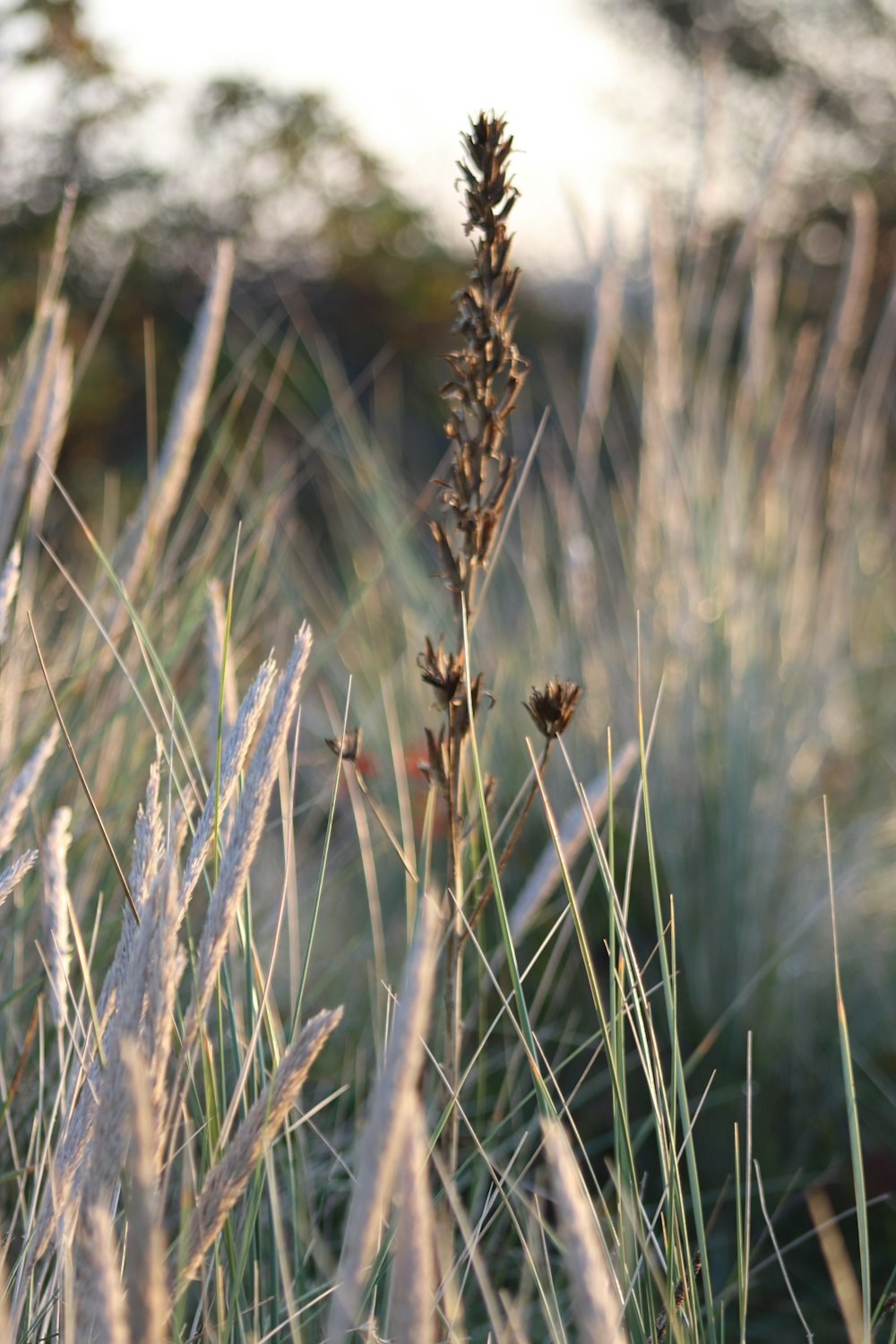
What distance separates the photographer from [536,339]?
6.82 meters

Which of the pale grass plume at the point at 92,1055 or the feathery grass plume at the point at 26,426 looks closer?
the pale grass plume at the point at 92,1055

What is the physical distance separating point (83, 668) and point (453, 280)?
5768mm

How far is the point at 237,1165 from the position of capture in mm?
524

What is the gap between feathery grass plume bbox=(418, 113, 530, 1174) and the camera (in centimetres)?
74

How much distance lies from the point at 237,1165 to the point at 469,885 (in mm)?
398

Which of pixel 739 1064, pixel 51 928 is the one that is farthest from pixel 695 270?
pixel 51 928

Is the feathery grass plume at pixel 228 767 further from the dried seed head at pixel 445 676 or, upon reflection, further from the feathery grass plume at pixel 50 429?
the feathery grass plume at pixel 50 429

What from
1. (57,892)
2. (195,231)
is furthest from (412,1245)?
(195,231)

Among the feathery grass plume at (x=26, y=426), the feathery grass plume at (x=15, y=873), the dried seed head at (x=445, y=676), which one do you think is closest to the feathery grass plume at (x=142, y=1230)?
the feathery grass plume at (x=15, y=873)

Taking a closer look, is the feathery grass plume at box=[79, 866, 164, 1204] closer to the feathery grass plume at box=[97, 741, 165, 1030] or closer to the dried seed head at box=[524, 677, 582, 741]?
Result: the feathery grass plume at box=[97, 741, 165, 1030]

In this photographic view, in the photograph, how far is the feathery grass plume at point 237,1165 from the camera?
52 cm

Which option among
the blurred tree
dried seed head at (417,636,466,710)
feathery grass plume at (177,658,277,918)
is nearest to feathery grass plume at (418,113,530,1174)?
dried seed head at (417,636,466,710)

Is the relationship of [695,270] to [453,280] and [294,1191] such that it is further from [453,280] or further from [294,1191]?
[453,280]

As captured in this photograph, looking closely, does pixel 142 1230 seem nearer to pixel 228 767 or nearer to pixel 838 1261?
pixel 228 767
